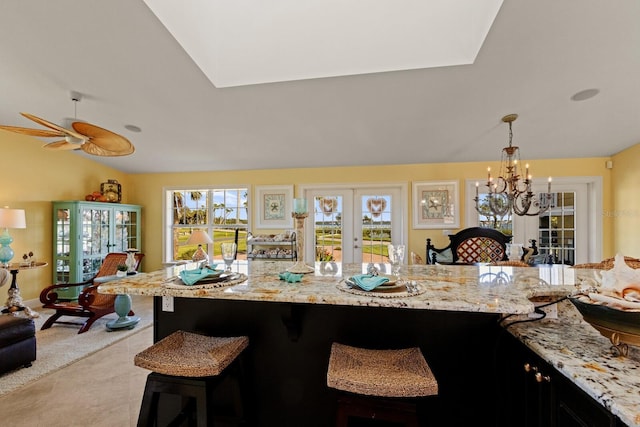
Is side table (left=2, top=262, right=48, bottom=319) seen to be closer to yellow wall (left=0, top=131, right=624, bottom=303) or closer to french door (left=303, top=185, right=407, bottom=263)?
yellow wall (left=0, top=131, right=624, bottom=303)

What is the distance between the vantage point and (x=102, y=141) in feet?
8.50

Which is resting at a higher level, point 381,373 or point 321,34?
point 321,34

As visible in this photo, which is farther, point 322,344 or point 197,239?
point 197,239

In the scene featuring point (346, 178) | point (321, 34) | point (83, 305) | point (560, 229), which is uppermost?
point (321, 34)

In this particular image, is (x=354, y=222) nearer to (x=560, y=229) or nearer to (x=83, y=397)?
(x=560, y=229)

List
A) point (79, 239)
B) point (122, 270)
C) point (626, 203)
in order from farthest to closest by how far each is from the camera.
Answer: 1. point (79, 239)
2. point (626, 203)
3. point (122, 270)

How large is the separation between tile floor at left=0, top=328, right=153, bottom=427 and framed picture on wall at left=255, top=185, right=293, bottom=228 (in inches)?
113

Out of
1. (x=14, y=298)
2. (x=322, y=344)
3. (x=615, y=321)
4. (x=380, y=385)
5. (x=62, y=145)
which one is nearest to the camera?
(x=615, y=321)

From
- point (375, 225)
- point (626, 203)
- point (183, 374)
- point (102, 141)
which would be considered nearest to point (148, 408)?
point (183, 374)

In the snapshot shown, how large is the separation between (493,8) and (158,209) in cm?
581

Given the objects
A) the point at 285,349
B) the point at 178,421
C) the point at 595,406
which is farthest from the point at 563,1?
the point at 178,421

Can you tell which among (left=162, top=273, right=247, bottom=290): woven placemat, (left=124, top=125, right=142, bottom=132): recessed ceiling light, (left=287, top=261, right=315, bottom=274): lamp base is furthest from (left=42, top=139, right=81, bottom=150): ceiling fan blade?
(left=287, top=261, right=315, bottom=274): lamp base

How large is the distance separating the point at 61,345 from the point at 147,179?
3.35 meters

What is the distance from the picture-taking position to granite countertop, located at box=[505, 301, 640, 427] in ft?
2.26
